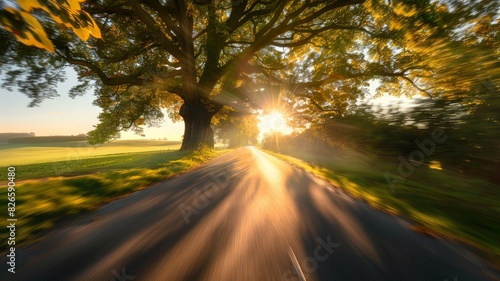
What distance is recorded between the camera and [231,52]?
2270cm

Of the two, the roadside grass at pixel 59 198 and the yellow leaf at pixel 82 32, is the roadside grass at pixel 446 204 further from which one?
the roadside grass at pixel 59 198

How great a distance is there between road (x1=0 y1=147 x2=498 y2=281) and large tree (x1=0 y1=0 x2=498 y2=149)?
23.4 ft

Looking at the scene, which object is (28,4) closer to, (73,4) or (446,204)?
(73,4)

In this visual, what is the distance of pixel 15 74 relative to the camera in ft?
37.5

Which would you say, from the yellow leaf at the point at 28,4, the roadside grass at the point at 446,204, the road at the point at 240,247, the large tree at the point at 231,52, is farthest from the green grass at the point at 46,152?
the roadside grass at the point at 446,204

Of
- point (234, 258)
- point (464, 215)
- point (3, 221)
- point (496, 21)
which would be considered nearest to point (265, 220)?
point (234, 258)

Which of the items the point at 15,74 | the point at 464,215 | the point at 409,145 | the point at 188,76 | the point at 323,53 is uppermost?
the point at 323,53

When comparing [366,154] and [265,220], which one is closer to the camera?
[265,220]

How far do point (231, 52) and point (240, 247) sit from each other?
880 inches

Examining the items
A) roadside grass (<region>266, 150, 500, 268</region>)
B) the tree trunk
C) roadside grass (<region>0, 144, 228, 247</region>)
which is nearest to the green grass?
the tree trunk

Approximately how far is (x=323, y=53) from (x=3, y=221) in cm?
2042

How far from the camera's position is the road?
2.54 metres

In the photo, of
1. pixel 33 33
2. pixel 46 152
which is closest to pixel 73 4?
pixel 33 33

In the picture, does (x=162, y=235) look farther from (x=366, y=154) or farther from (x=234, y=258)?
(x=366, y=154)
